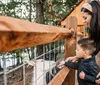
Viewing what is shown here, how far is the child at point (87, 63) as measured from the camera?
188 cm

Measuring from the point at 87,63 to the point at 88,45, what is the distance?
139 mm

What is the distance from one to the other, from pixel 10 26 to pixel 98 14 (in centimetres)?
124

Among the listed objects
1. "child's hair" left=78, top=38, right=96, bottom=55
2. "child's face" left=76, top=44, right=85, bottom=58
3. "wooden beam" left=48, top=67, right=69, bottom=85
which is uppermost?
"child's hair" left=78, top=38, right=96, bottom=55

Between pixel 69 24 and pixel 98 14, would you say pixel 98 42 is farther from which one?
pixel 69 24

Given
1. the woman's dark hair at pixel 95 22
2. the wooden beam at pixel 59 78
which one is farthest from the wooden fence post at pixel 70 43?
the woman's dark hair at pixel 95 22

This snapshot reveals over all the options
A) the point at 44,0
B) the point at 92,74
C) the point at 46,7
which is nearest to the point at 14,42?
the point at 92,74

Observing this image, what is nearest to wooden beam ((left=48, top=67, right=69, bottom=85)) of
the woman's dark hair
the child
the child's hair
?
the child

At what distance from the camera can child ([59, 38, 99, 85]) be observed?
6.18 feet

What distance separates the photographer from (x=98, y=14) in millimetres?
1775

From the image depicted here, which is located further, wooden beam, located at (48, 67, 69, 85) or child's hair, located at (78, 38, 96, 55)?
child's hair, located at (78, 38, 96, 55)

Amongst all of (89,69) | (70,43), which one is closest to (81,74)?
(89,69)

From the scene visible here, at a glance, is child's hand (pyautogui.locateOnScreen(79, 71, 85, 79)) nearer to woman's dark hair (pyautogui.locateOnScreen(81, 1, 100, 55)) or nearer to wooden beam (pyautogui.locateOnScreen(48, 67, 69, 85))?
wooden beam (pyautogui.locateOnScreen(48, 67, 69, 85))

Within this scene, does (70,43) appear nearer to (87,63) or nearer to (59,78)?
(87,63)

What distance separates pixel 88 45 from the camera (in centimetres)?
195
